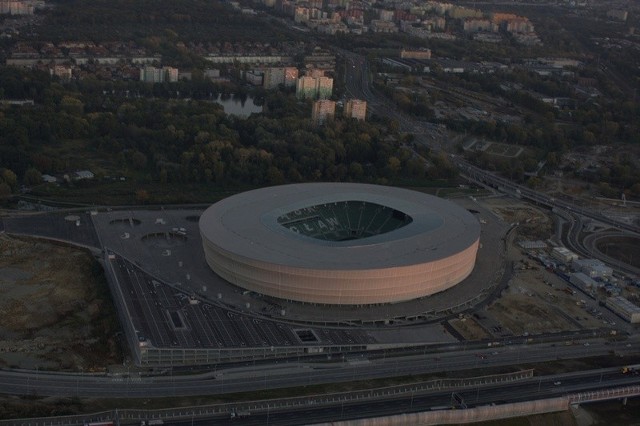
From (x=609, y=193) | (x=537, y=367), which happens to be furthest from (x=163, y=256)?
(x=609, y=193)

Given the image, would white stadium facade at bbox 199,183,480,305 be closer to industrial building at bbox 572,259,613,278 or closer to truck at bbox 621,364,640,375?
industrial building at bbox 572,259,613,278

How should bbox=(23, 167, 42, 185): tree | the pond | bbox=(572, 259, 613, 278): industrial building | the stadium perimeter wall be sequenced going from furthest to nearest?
the pond, bbox=(23, 167, 42, 185): tree, bbox=(572, 259, 613, 278): industrial building, the stadium perimeter wall

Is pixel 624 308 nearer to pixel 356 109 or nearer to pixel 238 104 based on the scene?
Answer: pixel 356 109

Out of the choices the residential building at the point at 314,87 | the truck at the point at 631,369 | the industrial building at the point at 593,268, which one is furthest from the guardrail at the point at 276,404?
the residential building at the point at 314,87

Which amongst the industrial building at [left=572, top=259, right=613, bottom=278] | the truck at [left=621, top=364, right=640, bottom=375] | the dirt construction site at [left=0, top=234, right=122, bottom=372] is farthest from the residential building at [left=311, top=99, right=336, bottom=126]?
the truck at [left=621, top=364, right=640, bottom=375]

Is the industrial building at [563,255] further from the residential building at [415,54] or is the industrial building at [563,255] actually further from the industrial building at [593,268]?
the residential building at [415,54]

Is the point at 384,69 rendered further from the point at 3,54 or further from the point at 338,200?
the point at 338,200

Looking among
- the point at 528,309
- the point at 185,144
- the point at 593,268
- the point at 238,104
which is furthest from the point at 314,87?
the point at 528,309
